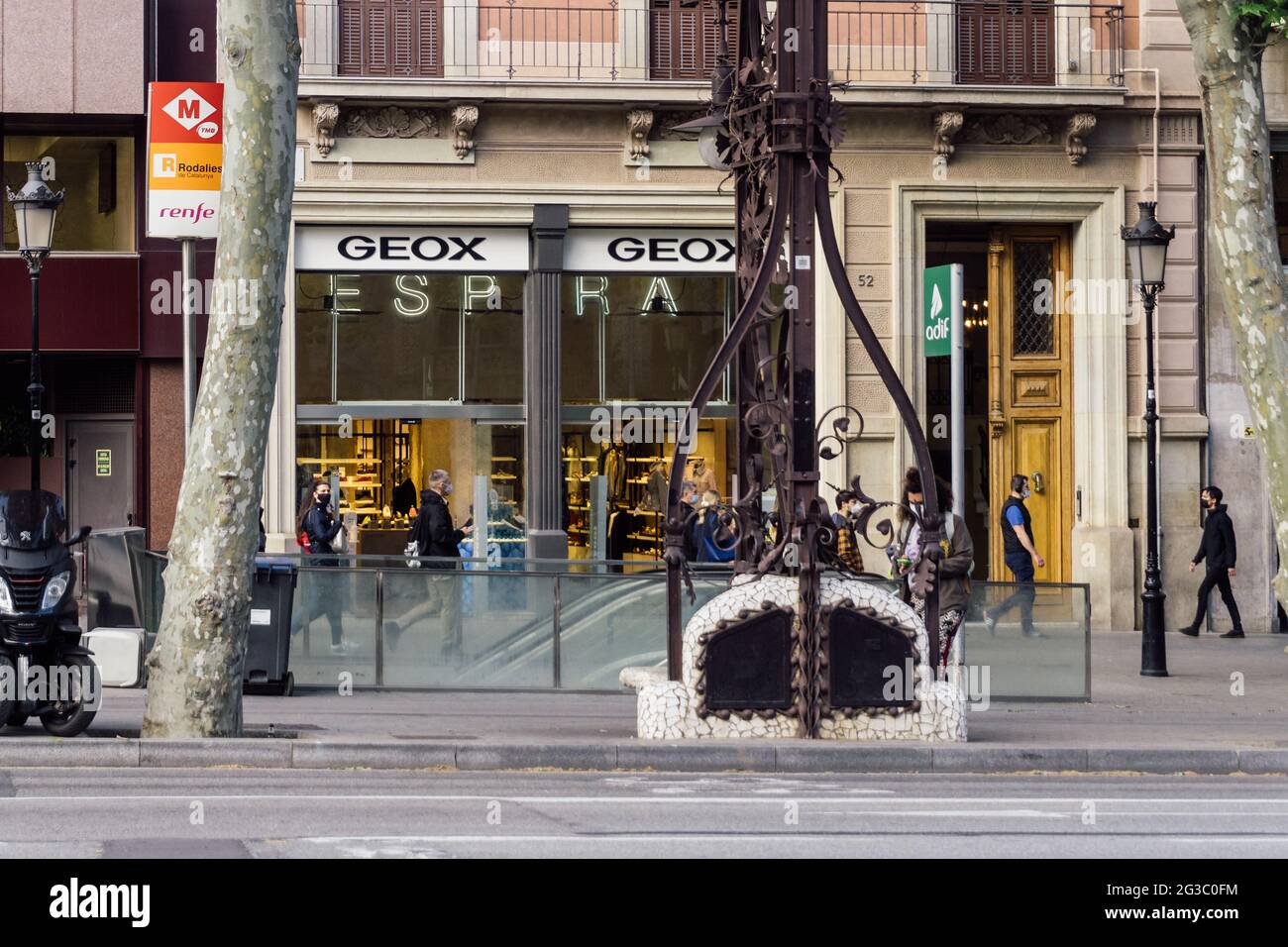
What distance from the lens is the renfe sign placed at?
1360 cm

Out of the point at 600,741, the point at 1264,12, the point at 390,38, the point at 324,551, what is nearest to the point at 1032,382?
the point at 1264,12

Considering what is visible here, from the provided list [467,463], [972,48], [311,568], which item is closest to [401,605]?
[311,568]

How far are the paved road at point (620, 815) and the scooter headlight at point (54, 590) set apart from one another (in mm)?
1260

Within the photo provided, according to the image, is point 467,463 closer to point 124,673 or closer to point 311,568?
point 311,568

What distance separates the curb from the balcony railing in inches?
494

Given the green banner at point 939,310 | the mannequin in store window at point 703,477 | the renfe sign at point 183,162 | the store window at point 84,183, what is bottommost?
the mannequin in store window at point 703,477

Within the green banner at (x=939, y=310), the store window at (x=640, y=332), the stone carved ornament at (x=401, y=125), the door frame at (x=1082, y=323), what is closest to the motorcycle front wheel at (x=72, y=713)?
the green banner at (x=939, y=310)

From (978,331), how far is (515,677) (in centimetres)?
1078

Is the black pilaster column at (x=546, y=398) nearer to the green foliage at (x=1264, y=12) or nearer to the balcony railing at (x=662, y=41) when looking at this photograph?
the balcony railing at (x=662, y=41)

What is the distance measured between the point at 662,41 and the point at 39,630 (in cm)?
1403

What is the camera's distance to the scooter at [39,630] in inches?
467

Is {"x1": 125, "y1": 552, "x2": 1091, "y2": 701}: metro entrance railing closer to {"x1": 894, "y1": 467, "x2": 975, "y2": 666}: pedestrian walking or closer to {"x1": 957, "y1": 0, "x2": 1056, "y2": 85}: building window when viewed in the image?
{"x1": 894, "y1": 467, "x2": 975, "y2": 666}: pedestrian walking

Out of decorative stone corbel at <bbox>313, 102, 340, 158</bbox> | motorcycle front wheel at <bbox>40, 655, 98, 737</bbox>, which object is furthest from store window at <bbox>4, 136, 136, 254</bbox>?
motorcycle front wheel at <bbox>40, 655, 98, 737</bbox>

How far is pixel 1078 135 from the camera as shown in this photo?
2369cm
